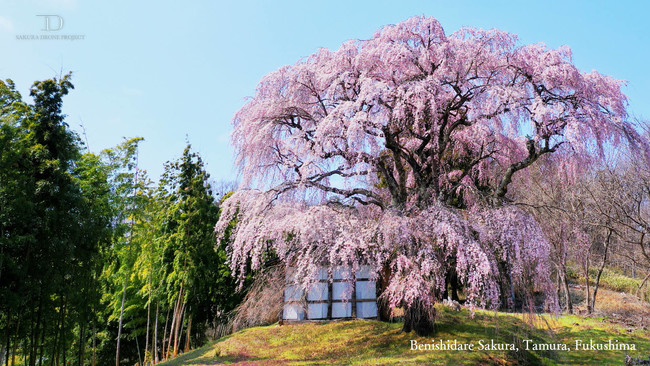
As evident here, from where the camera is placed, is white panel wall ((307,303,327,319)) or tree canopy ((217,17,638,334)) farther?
white panel wall ((307,303,327,319))

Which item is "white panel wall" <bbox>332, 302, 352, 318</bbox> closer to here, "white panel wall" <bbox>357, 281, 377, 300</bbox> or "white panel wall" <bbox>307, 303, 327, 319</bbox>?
"white panel wall" <bbox>307, 303, 327, 319</bbox>

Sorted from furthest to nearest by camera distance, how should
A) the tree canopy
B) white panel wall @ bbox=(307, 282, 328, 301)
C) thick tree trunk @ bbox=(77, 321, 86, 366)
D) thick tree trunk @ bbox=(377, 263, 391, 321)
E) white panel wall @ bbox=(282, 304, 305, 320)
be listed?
white panel wall @ bbox=(282, 304, 305, 320) < white panel wall @ bbox=(307, 282, 328, 301) < thick tree trunk @ bbox=(377, 263, 391, 321) < thick tree trunk @ bbox=(77, 321, 86, 366) < the tree canopy

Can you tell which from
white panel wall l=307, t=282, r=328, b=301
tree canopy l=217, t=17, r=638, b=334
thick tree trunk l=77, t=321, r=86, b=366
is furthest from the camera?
white panel wall l=307, t=282, r=328, b=301

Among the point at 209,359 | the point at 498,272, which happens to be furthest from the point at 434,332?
the point at 209,359

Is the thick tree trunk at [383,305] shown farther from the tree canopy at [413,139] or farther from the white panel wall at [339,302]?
the tree canopy at [413,139]

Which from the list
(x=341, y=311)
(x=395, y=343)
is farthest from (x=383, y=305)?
(x=395, y=343)

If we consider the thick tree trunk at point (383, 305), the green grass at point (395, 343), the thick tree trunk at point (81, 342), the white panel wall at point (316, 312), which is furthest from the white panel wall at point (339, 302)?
the thick tree trunk at point (81, 342)

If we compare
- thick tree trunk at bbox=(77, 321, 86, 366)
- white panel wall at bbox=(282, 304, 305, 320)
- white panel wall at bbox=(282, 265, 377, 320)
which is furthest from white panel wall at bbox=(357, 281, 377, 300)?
thick tree trunk at bbox=(77, 321, 86, 366)

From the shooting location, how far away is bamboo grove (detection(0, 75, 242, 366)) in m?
9.98

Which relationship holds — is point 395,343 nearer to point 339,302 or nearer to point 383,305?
point 383,305

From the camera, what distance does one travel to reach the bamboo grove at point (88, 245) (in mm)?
9984

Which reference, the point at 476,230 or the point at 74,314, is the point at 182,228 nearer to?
the point at 74,314

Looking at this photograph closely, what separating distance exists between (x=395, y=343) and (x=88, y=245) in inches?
304

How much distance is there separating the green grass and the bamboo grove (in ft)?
8.86
